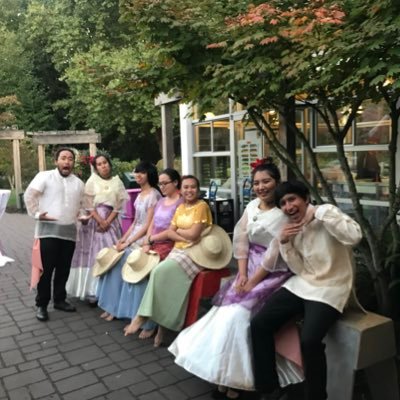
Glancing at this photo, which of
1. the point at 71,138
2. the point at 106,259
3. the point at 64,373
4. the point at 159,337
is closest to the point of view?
the point at 64,373

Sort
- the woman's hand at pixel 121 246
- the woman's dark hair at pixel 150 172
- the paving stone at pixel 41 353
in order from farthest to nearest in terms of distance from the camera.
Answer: the woman's dark hair at pixel 150 172
the woman's hand at pixel 121 246
the paving stone at pixel 41 353

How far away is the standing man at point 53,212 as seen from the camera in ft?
15.1

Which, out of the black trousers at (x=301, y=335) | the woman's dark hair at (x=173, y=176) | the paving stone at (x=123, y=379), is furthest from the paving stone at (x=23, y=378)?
the woman's dark hair at (x=173, y=176)

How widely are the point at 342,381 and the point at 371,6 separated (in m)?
2.24

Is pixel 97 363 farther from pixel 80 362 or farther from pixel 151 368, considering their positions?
pixel 151 368

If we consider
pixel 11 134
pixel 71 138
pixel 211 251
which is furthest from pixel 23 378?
pixel 11 134

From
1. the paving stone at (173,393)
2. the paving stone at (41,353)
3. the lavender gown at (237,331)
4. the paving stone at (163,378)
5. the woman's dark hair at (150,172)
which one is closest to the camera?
the lavender gown at (237,331)

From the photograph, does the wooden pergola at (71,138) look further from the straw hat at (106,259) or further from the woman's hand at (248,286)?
the woman's hand at (248,286)

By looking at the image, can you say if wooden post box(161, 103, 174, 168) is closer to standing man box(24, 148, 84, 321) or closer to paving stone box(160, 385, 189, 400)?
standing man box(24, 148, 84, 321)

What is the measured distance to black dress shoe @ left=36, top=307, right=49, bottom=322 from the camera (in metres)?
4.68

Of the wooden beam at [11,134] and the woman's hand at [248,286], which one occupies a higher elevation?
the wooden beam at [11,134]

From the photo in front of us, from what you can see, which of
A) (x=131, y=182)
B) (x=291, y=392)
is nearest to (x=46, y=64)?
(x=131, y=182)

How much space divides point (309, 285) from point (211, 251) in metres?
1.27

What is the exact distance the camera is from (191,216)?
4.04 metres
